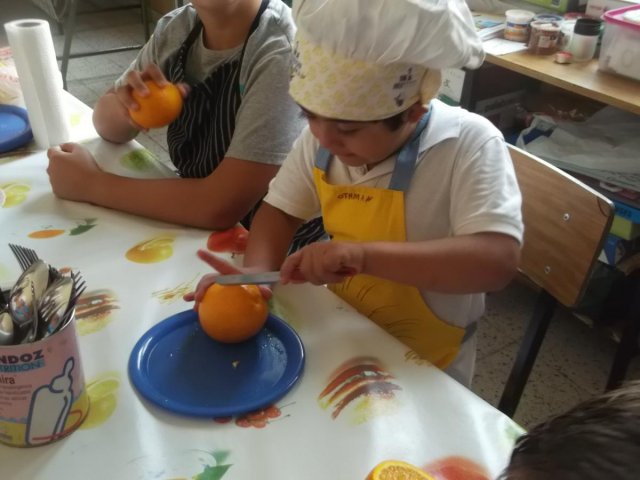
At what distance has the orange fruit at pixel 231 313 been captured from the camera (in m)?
0.78

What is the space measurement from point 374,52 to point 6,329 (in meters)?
0.50

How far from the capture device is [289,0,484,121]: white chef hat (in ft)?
2.47

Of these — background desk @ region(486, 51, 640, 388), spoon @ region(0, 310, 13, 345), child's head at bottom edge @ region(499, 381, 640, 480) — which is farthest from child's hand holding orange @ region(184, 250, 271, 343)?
background desk @ region(486, 51, 640, 388)

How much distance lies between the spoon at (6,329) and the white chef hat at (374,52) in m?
0.43

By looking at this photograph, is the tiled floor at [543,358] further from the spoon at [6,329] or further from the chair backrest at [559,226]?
the spoon at [6,329]

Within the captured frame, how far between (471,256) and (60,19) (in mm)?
3450

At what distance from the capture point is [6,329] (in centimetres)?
62

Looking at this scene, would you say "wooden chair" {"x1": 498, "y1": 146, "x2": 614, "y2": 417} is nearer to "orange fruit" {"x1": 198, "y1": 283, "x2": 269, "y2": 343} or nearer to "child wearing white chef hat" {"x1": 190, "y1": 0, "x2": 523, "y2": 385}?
"child wearing white chef hat" {"x1": 190, "y1": 0, "x2": 523, "y2": 385}

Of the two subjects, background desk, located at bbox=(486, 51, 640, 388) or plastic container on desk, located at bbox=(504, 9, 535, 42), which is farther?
plastic container on desk, located at bbox=(504, 9, 535, 42)

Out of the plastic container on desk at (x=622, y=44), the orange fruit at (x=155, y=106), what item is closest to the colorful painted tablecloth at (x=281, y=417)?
the orange fruit at (x=155, y=106)

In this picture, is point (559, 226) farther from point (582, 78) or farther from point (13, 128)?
point (13, 128)

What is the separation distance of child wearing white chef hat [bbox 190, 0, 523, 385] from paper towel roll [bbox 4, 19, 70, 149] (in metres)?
0.52

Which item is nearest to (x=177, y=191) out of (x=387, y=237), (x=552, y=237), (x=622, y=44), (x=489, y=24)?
(x=387, y=237)

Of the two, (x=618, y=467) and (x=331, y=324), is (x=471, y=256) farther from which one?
(x=618, y=467)
